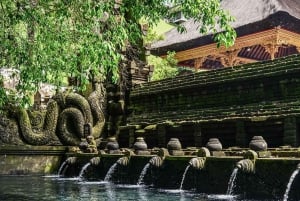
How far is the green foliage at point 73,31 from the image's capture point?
7.58 meters

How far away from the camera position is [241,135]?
13375 mm

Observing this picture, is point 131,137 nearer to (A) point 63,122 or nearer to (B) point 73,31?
(A) point 63,122

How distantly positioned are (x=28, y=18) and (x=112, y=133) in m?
11.8

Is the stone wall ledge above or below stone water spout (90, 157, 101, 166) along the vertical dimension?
above

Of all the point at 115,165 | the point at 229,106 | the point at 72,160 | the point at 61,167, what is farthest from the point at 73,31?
the point at 61,167

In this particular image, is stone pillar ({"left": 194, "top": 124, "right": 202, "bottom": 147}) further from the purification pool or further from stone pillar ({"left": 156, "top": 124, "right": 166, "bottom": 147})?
the purification pool

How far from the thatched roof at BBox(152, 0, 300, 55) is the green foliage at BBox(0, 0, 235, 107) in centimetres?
1458

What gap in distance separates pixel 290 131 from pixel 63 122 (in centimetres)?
975

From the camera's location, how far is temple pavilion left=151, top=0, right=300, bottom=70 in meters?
22.4

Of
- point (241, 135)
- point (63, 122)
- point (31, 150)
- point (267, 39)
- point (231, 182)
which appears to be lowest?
point (231, 182)

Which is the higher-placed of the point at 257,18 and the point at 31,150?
the point at 257,18

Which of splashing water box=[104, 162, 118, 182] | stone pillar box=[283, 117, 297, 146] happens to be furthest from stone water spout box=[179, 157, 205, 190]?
splashing water box=[104, 162, 118, 182]

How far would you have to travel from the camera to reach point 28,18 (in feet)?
26.2

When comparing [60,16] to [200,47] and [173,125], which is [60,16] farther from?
[200,47]
